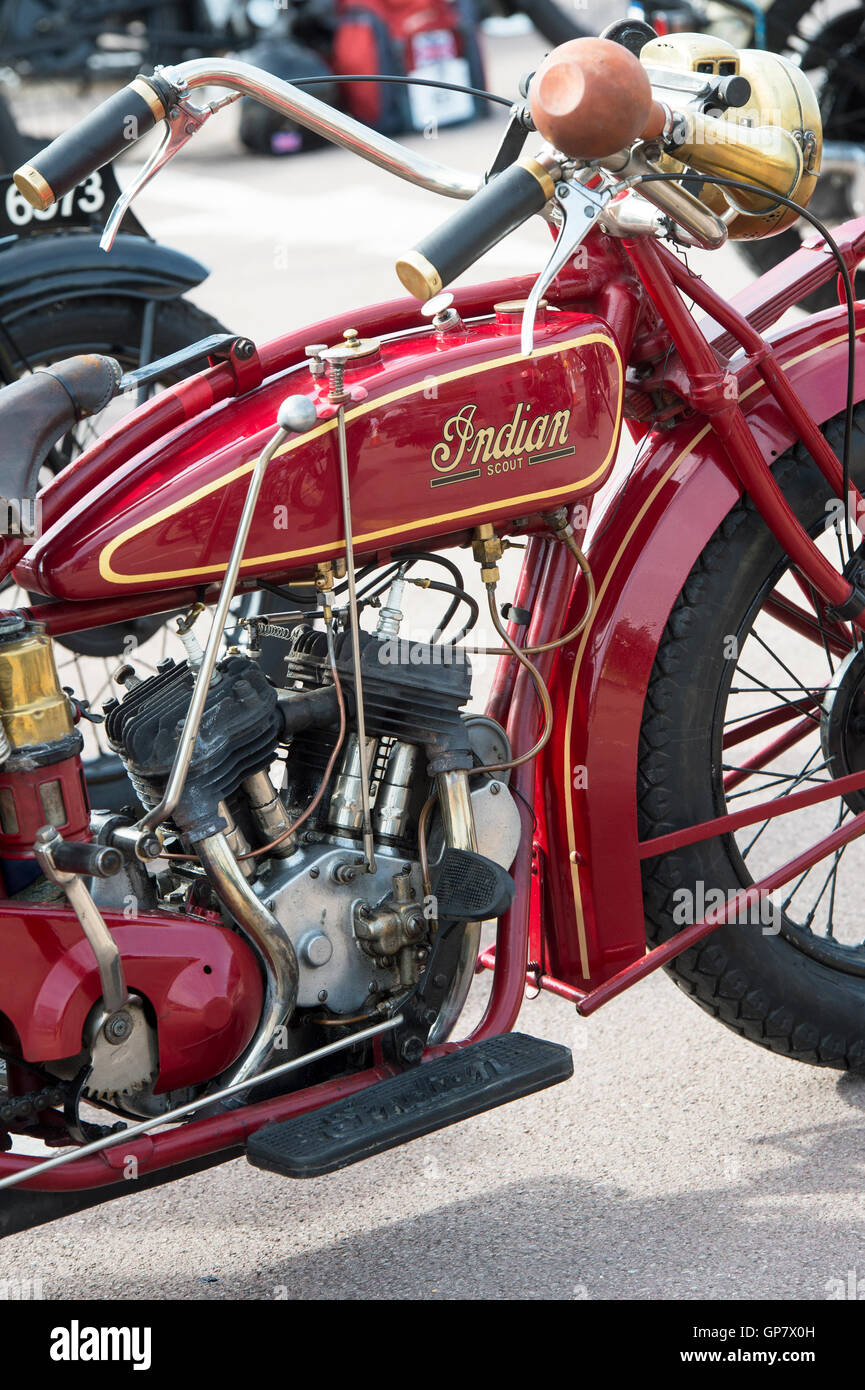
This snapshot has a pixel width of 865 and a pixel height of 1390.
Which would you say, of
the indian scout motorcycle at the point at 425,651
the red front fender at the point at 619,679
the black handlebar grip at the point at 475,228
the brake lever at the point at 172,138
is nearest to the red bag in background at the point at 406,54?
the indian scout motorcycle at the point at 425,651

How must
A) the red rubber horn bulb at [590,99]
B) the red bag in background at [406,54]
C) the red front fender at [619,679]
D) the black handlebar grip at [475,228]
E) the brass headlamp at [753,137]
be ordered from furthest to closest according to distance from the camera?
the red bag in background at [406,54] → the red front fender at [619,679] → the brass headlamp at [753,137] → the red rubber horn bulb at [590,99] → the black handlebar grip at [475,228]

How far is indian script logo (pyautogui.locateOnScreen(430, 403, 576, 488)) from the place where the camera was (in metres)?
2.10

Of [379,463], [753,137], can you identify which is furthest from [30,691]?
[753,137]

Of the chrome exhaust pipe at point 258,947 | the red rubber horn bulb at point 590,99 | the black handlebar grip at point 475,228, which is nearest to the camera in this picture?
the black handlebar grip at point 475,228

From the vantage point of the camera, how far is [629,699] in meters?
2.37

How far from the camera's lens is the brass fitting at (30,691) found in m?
1.94

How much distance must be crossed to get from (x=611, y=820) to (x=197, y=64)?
46.1 inches

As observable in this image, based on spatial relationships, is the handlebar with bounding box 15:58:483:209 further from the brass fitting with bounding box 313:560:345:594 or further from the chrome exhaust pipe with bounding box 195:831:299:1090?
the chrome exhaust pipe with bounding box 195:831:299:1090

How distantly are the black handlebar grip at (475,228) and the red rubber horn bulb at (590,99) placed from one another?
0.17 feet

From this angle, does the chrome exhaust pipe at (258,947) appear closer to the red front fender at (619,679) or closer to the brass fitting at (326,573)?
the brass fitting at (326,573)

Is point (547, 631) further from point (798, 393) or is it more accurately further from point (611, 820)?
point (798, 393)

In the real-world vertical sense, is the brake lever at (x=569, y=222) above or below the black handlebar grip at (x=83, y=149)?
below

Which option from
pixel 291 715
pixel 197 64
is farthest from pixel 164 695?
pixel 197 64

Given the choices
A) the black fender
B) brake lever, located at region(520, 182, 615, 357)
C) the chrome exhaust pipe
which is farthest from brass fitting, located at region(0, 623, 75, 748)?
the black fender
